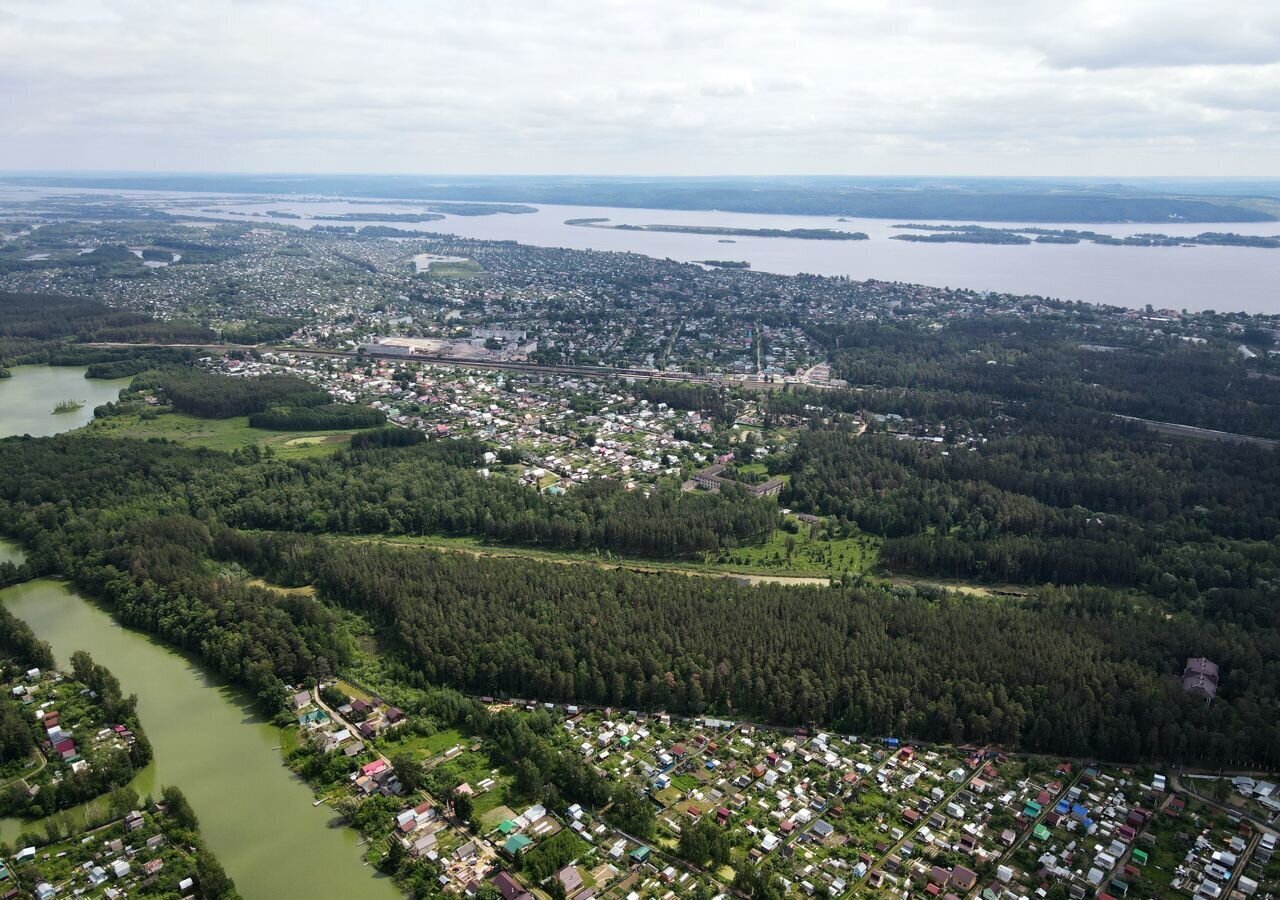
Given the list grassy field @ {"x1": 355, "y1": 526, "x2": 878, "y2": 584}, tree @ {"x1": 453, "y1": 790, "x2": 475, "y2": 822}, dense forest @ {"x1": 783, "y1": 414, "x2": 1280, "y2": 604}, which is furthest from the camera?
grassy field @ {"x1": 355, "y1": 526, "x2": 878, "y2": 584}

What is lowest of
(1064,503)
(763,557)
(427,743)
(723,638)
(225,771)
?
(225,771)

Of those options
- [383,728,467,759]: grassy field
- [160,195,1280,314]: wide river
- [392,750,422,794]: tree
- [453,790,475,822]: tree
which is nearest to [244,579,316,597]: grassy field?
[383,728,467,759]: grassy field

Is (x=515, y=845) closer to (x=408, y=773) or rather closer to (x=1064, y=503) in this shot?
(x=408, y=773)

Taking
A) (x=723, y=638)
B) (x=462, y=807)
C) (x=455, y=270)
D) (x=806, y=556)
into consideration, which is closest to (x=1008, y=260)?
(x=455, y=270)

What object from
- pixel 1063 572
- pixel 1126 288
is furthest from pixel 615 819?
pixel 1126 288

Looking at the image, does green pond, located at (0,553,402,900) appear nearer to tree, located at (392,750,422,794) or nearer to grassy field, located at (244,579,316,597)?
tree, located at (392,750,422,794)
